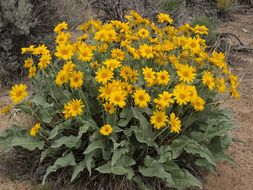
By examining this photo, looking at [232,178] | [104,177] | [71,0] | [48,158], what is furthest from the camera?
[71,0]

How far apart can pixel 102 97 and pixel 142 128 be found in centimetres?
39

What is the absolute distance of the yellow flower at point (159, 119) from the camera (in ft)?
10.6

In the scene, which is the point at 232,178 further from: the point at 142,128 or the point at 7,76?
the point at 7,76

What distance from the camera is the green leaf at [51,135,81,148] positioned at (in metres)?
3.43

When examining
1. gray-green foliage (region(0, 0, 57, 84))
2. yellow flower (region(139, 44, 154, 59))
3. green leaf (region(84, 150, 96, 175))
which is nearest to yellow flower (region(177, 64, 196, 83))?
yellow flower (region(139, 44, 154, 59))

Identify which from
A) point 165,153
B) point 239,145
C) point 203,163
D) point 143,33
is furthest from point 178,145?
point 239,145

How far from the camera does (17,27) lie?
5633 mm

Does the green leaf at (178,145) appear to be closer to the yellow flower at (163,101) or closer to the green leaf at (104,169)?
the yellow flower at (163,101)

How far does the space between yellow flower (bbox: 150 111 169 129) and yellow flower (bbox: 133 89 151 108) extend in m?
0.11

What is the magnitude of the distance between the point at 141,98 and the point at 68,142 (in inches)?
26.4

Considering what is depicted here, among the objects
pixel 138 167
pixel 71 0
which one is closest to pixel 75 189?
pixel 138 167

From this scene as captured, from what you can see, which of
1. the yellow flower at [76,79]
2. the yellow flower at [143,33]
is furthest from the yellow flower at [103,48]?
the yellow flower at [76,79]

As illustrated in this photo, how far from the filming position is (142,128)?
11.2ft

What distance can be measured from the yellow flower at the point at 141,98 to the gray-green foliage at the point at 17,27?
9.10 ft
